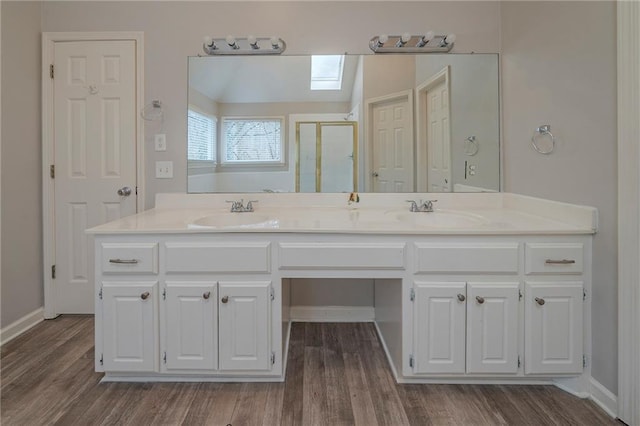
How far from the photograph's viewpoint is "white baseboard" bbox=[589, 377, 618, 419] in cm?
151

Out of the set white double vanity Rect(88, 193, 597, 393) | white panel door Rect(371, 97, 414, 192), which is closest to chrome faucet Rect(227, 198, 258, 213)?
white double vanity Rect(88, 193, 597, 393)

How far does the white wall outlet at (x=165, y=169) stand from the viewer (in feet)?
7.94

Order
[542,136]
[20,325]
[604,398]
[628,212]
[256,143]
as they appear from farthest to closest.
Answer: [256,143]
[20,325]
[542,136]
[604,398]
[628,212]

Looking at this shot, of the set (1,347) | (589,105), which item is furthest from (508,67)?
(1,347)

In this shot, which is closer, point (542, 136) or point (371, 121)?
point (542, 136)

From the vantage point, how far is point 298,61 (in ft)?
7.75

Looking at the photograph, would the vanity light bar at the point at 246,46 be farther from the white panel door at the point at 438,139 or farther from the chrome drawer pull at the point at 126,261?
the chrome drawer pull at the point at 126,261

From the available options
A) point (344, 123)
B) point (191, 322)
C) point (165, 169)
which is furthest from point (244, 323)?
point (344, 123)

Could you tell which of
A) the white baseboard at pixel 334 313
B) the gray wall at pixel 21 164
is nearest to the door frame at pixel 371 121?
the white baseboard at pixel 334 313

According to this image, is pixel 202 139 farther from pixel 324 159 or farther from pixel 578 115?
pixel 578 115

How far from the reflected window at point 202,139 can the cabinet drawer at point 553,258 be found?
1885 mm

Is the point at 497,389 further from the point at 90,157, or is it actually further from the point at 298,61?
the point at 90,157

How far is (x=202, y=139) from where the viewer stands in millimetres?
2410

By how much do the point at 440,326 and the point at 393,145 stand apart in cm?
119
